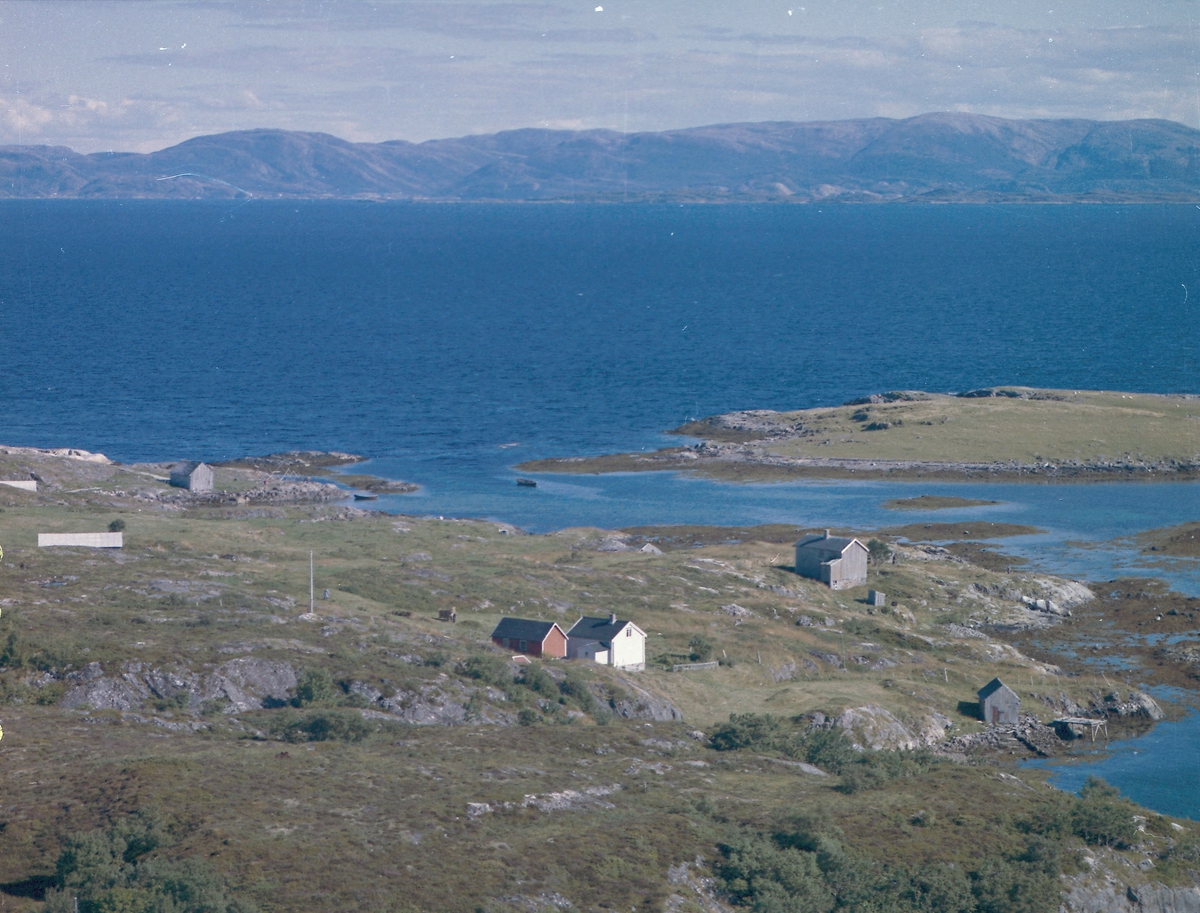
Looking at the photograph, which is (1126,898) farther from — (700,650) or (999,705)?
(700,650)

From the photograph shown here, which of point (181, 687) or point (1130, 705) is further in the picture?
point (1130, 705)

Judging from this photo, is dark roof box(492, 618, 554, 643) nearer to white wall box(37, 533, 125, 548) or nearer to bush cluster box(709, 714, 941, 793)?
bush cluster box(709, 714, 941, 793)

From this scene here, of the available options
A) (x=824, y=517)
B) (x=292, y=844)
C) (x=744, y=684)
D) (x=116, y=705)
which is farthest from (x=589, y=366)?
(x=292, y=844)

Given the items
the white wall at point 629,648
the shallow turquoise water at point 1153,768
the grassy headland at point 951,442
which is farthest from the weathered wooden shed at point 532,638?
the grassy headland at point 951,442

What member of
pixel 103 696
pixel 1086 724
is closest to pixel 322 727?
pixel 103 696

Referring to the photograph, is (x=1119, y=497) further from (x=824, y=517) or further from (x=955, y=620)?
(x=955, y=620)

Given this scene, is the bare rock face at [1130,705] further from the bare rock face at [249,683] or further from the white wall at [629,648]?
the bare rock face at [249,683]

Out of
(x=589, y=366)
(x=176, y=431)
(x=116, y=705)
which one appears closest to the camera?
(x=116, y=705)
